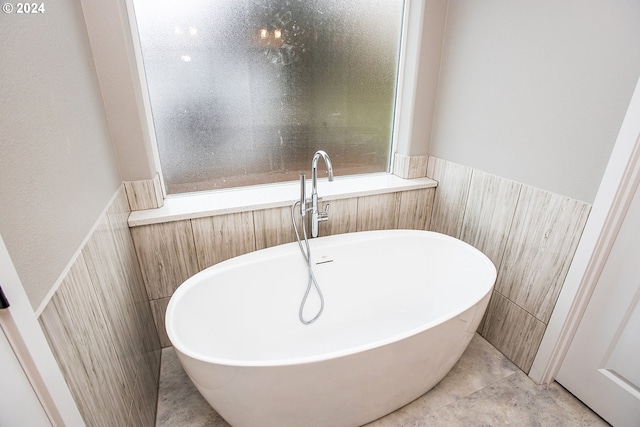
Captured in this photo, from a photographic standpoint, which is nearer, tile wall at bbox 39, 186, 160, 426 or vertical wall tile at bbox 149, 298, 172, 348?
tile wall at bbox 39, 186, 160, 426

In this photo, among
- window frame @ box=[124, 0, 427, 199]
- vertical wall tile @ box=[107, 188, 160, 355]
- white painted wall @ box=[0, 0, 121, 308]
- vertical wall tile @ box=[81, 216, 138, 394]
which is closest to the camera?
white painted wall @ box=[0, 0, 121, 308]

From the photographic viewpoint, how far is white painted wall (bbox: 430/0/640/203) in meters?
1.19

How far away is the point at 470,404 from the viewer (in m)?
1.53

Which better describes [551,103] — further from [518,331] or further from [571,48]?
[518,331]

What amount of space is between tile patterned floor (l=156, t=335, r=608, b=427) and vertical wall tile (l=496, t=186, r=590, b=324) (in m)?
0.38

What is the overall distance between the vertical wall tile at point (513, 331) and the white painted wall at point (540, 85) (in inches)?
27.4

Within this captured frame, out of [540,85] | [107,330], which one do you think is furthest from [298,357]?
[540,85]

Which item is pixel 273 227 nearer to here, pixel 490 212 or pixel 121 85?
pixel 121 85

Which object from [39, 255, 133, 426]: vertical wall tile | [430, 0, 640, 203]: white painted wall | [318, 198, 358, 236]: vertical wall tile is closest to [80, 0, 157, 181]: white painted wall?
[39, 255, 133, 426]: vertical wall tile

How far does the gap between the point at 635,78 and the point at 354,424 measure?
1.72 metres

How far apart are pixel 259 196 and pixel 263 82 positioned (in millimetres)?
641

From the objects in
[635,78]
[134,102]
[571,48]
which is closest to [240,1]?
[134,102]

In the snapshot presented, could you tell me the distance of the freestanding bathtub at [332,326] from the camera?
3.63 feet

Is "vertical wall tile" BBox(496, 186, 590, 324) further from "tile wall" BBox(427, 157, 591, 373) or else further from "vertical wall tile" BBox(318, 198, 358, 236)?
"vertical wall tile" BBox(318, 198, 358, 236)
